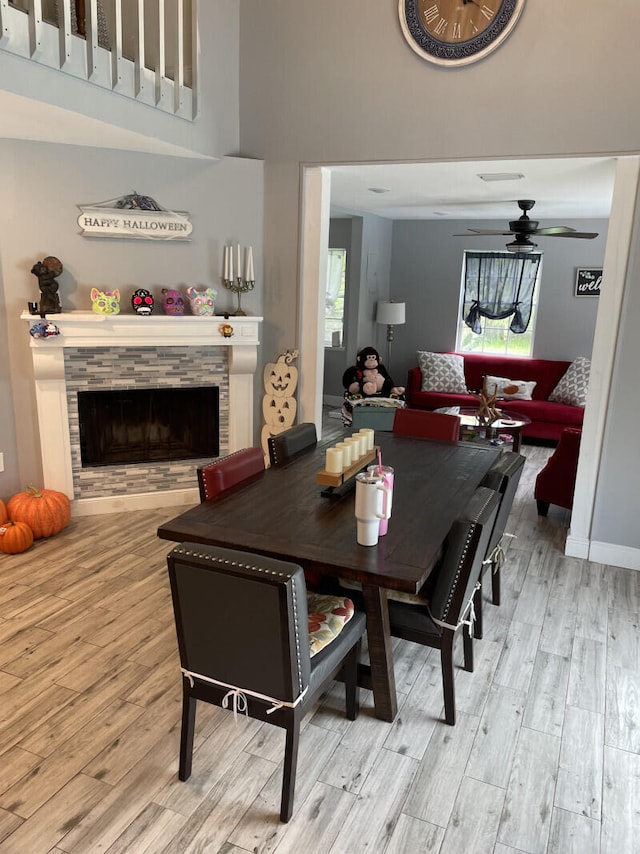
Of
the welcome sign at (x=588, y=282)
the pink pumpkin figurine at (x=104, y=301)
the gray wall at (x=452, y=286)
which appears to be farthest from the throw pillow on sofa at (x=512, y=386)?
the pink pumpkin figurine at (x=104, y=301)

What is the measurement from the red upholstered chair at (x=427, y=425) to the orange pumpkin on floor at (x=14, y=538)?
7.63 ft

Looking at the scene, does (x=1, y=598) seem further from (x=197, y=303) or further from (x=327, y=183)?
(x=327, y=183)

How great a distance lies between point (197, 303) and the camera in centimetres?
429

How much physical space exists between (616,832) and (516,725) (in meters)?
0.51

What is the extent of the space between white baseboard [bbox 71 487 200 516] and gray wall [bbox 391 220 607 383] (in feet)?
15.0

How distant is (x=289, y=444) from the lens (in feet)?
10.8

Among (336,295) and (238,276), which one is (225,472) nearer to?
(238,276)

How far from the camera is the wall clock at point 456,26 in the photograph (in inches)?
140

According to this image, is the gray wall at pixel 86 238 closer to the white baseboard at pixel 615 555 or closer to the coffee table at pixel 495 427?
the coffee table at pixel 495 427

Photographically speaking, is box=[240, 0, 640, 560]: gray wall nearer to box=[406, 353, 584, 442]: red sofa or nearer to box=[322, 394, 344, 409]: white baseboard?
box=[406, 353, 584, 442]: red sofa

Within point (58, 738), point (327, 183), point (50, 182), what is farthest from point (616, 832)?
point (50, 182)

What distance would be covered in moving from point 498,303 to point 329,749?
6.45 m

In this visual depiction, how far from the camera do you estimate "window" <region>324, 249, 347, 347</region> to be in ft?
25.8

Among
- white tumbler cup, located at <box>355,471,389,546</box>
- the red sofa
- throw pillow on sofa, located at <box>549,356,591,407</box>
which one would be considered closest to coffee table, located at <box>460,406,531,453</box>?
the red sofa
